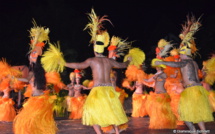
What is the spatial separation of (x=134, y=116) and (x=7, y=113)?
371cm

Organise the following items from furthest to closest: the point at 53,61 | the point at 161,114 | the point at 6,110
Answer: the point at 6,110 < the point at 161,114 < the point at 53,61

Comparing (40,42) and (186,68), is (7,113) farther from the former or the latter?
(186,68)

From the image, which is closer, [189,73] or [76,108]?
[189,73]

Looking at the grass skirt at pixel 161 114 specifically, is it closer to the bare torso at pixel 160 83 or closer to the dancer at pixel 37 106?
the bare torso at pixel 160 83

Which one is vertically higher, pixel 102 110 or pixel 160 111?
pixel 102 110

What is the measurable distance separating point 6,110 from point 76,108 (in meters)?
2.11

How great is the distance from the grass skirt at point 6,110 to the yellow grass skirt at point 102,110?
4.45 m

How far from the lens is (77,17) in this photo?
16.6m

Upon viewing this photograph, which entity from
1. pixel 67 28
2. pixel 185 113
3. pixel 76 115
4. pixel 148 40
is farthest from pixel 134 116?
pixel 67 28

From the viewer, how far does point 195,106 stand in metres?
4.70

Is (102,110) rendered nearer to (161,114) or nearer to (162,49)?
(161,114)

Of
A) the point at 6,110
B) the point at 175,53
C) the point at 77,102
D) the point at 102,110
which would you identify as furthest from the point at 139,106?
the point at 102,110

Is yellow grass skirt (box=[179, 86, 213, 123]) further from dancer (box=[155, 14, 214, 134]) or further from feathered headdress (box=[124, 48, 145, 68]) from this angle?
feathered headdress (box=[124, 48, 145, 68])

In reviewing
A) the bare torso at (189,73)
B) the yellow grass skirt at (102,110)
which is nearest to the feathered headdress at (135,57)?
the bare torso at (189,73)
